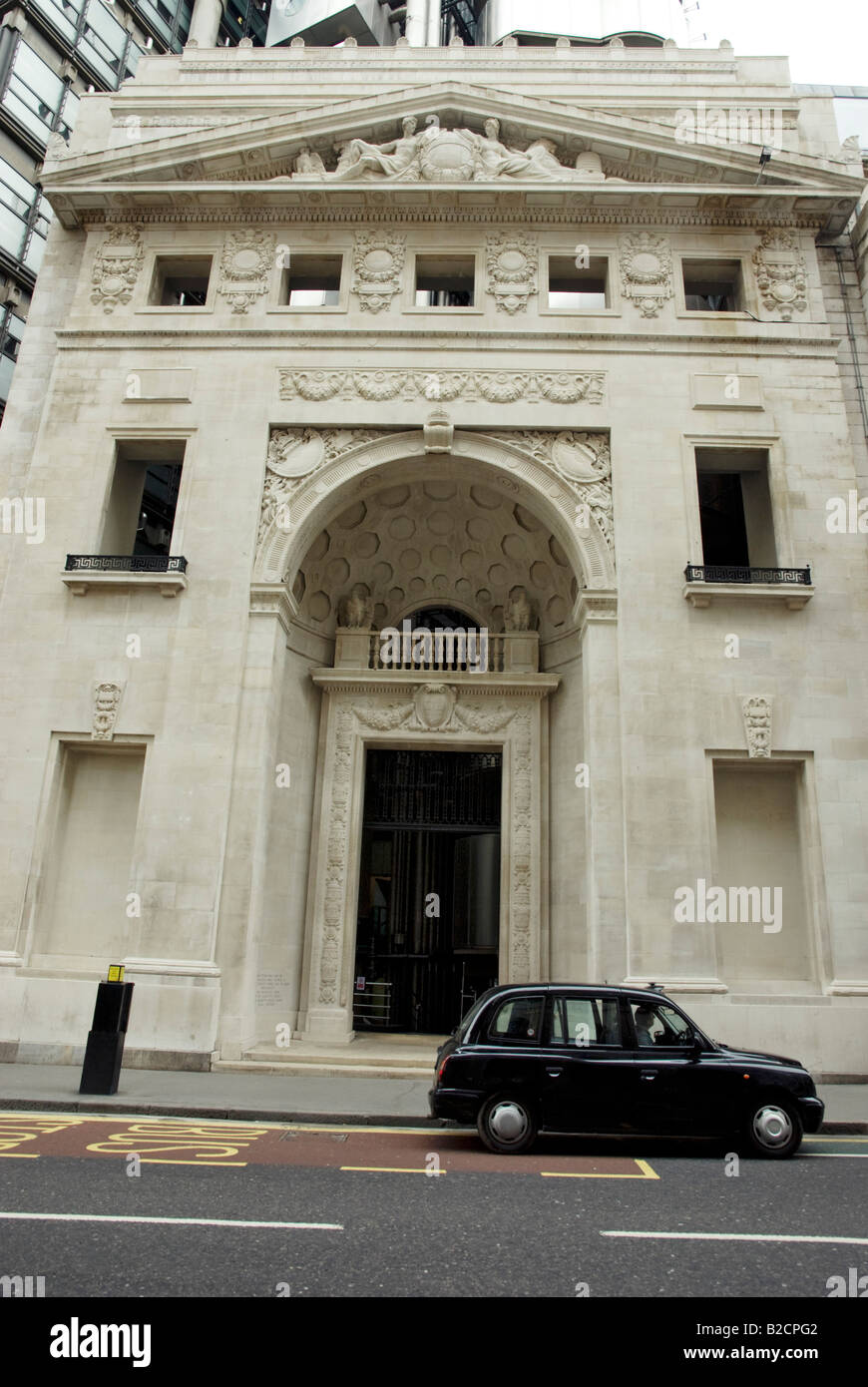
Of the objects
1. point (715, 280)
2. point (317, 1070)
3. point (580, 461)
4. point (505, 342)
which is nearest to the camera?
point (317, 1070)

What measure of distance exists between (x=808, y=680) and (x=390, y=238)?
1341 cm

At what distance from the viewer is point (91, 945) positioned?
1586 cm

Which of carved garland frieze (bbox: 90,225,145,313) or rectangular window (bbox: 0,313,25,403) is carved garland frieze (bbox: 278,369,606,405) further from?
rectangular window (bbox: 0,313,25,403)

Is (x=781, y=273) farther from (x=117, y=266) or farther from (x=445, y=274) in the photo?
(x=117, y=266)

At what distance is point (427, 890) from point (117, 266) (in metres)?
A: 16.3

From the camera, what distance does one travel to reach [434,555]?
21297 mm

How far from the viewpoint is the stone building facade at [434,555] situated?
15.5 m

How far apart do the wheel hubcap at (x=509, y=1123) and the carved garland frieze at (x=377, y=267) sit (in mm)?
16281

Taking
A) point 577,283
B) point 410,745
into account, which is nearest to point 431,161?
point 577,283

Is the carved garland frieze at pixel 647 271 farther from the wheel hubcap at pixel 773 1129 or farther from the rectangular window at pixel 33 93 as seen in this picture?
the rectangular window at pixel 33 93

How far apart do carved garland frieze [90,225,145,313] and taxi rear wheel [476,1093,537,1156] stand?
18.3 meters

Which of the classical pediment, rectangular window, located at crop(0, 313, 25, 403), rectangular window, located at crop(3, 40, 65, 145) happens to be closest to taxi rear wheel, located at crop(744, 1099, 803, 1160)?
the classical pediment

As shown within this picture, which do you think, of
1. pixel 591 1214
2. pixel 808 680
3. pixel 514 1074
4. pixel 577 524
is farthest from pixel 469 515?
pixel 591 1214

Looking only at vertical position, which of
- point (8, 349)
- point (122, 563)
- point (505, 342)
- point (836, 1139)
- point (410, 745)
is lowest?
point (836, 1139)
